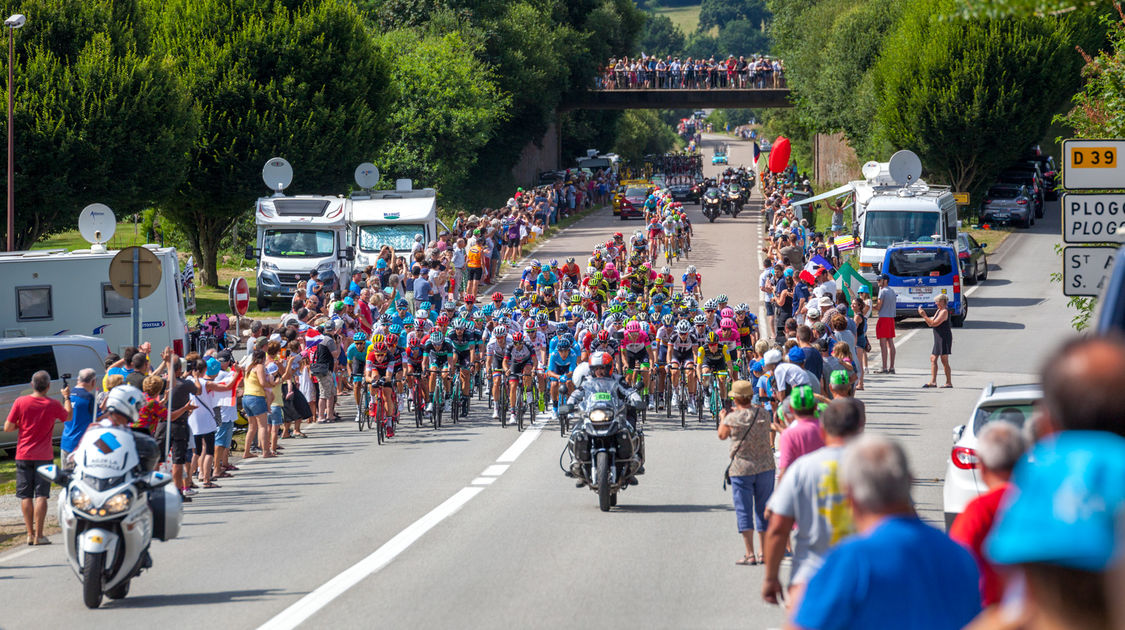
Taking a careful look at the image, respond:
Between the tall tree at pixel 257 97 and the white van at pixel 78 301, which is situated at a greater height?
the tall tree at pixel 257 97

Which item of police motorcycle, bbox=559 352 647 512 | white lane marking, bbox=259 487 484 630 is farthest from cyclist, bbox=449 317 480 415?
police motorcycle, bbox=559 352 647 512

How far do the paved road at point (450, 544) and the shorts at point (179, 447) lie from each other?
2.02 feet

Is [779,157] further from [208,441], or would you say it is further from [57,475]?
[57,475]

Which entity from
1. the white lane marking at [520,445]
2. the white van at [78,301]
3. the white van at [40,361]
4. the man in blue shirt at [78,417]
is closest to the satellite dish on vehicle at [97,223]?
the white van at [78,301]

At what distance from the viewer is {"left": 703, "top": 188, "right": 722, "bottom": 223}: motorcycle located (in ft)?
191

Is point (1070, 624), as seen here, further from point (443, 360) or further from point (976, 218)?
point (976, 218)

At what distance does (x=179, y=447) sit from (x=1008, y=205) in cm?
4286

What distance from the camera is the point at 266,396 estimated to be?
18500mm

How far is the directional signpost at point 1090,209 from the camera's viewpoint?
13586 millimetres

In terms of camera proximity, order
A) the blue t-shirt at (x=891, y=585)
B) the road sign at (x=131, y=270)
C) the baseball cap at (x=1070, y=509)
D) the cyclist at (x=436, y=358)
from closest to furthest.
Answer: the baseball cap at (x=1070, y=509) < the blue t-shirt at (x=891, y=585) < the road sign at (x=131, y=270) < the cyclist at (x=436, y=358)

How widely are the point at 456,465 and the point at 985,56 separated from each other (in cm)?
3757

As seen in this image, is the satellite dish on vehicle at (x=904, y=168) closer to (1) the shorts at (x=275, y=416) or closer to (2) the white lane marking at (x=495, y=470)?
(2) the white lane marking at (x=495, y=470)

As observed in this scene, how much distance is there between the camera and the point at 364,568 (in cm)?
1180

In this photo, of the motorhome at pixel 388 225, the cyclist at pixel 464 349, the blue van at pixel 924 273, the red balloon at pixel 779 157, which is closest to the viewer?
the cyclist at pixel 464 349
